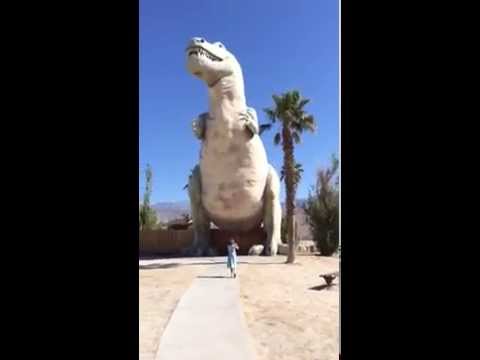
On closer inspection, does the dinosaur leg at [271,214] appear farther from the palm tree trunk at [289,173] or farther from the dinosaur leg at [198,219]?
the dinosaur leg at [198,219]

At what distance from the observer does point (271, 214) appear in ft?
49.3

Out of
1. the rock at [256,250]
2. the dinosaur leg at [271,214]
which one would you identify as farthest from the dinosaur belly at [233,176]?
the rock at [256,250]

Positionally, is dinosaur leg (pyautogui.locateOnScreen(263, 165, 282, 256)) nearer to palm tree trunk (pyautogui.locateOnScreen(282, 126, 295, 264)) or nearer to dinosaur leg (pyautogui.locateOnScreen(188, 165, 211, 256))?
palm tree trunk (pyautogui.locateOnScreen(282, 126, 295, 264))

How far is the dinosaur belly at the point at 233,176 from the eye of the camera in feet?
46.1

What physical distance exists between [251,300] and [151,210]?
20.2 metres

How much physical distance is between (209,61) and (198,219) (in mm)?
4881

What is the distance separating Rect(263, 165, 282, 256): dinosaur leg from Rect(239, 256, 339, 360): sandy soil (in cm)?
358

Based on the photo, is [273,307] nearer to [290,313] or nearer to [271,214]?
[290,313]

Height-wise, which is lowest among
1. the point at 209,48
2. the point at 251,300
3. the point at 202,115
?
the point at 251,300

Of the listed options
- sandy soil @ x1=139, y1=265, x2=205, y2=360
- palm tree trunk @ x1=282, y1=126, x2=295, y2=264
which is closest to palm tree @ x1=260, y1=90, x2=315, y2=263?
palm tree trunk @ x1=282, y1=126, x2=295, y2=264

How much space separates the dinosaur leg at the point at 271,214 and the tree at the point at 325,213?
3470 millimetres
